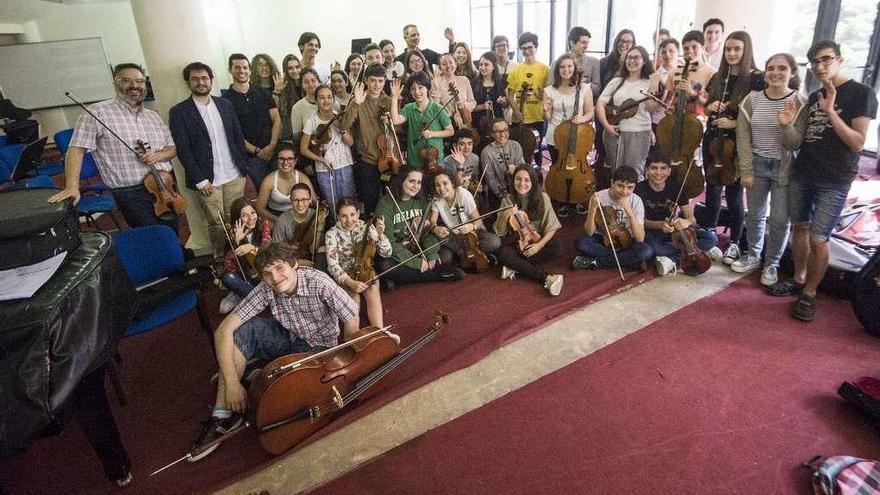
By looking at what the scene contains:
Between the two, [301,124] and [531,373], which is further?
[301,124]

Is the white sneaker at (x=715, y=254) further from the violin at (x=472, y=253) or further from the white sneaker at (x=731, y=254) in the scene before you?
the violin at (x=472, y=253)

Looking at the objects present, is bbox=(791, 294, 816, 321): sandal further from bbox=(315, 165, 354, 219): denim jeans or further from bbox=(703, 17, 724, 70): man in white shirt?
bbox=(315, 165, 354, 219): denim jeans

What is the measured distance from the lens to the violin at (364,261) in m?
2.93

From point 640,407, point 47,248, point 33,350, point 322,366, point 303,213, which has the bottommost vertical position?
point 640,407

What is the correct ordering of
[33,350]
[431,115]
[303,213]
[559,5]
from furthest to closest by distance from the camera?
1. [559,5]
2. [431,115]
3. [303,213]
4. [33,350]

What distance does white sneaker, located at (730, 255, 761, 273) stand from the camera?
326cm

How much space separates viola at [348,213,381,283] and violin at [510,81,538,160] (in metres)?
1.81

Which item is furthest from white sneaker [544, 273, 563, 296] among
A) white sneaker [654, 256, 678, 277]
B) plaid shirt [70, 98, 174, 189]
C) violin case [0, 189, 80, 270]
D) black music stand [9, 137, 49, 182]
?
black music stand [9, 137, 49, 182]

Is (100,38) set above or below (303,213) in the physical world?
above

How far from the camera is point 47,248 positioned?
1.64 metres

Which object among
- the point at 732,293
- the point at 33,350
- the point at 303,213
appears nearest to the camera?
the point at 33,350

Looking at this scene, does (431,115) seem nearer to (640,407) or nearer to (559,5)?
(640,407)

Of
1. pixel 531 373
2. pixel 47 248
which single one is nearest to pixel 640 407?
pixel 531 373

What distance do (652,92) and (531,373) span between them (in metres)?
2.49
